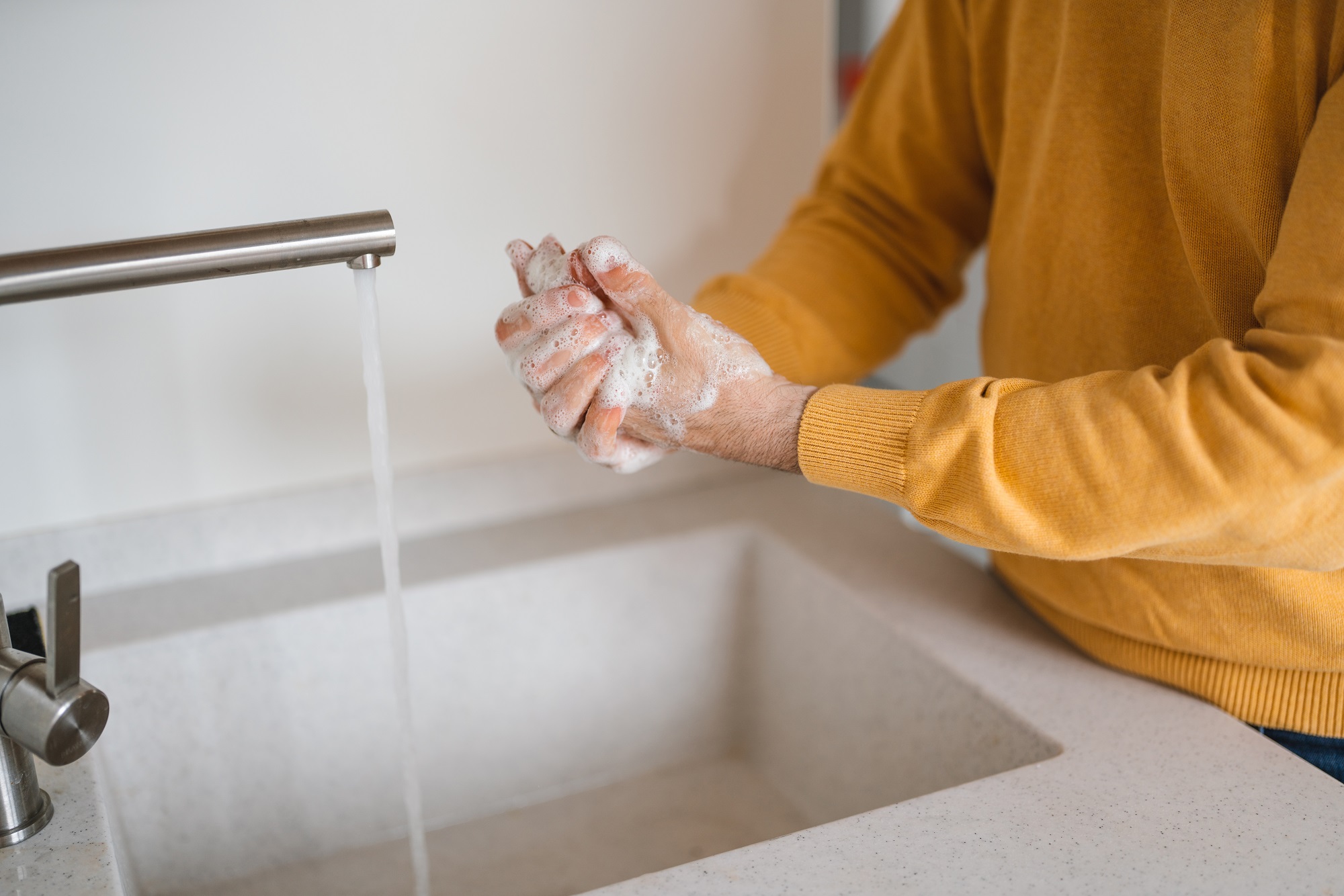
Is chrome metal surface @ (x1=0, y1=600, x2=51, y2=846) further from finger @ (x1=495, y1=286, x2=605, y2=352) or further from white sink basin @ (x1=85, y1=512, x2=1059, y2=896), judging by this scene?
finger @ (x1=495, y1=286, x2=605, y2=352)

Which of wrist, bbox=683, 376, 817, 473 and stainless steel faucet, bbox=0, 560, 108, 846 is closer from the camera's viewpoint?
stainless steel faucet, bbox=0, 560, 108, 846

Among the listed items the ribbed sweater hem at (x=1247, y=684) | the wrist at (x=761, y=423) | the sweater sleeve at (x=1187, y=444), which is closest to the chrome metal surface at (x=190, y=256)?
the wrist at (x=761, y=423)

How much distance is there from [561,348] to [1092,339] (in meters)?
0.37

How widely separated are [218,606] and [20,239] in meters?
0.32

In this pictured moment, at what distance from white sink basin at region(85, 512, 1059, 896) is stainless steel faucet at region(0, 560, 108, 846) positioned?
0.25 metres

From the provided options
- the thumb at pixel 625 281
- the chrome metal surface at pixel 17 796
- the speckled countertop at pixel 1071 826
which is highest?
the thumb at pixel 625 281


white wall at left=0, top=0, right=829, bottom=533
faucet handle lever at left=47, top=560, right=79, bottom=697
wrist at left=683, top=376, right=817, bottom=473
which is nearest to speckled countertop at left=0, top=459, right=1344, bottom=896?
faucet handle lever at left=47, top=560, right=79, bottom=697

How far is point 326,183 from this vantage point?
89cm

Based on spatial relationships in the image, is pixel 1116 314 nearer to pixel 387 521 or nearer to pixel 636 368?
pixel 636 368

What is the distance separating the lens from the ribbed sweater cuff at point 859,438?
64 cm

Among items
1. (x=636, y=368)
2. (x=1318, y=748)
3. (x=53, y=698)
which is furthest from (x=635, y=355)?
(x=1318, y=748)

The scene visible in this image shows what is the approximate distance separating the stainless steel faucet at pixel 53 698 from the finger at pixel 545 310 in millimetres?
291

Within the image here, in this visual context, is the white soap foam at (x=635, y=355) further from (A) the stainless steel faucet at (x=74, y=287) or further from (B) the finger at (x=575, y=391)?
(A) the stainless steel faucet at (x=74, y=287)

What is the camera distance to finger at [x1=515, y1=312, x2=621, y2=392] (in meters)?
0.69
